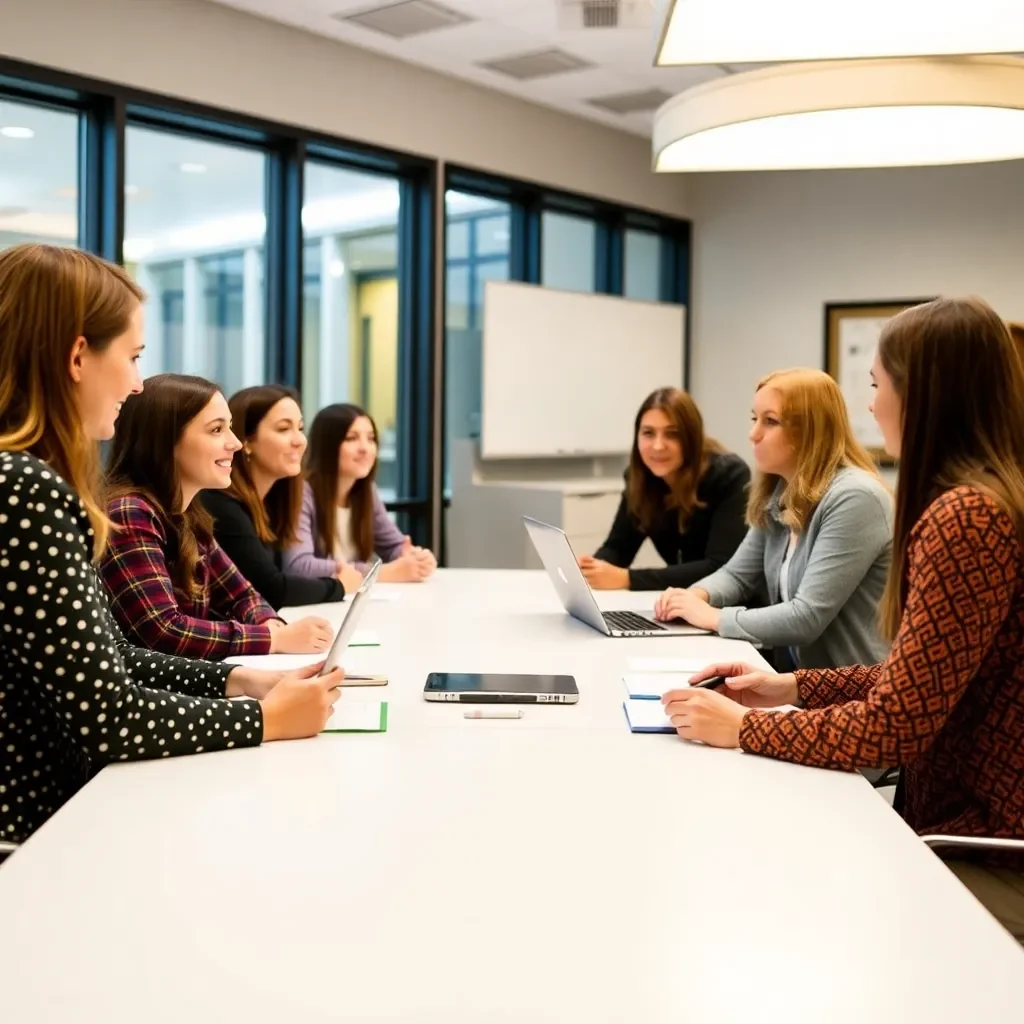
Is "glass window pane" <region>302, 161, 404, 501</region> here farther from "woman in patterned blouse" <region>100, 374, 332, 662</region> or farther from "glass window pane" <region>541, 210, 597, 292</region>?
"woman in patterned blouse" <region>100, 374, 332, 662</region>

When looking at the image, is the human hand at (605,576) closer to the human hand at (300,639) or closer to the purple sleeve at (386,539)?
the purple sleeve at (386,539)

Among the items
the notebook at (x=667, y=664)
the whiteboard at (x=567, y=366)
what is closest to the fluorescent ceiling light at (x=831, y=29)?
the notebook at (x=667, y=664)

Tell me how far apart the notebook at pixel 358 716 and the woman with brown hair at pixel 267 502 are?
1184 millimetres

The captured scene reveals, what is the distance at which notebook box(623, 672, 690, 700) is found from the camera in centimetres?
202

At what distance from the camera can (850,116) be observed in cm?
251

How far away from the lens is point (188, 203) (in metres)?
4.99

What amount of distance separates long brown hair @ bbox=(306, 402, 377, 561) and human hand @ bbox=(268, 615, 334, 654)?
1397mm

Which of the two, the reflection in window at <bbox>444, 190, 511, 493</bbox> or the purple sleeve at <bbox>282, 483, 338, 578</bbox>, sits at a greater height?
the reflection in window at <bbox>444, 190, 511, 493</bbox>

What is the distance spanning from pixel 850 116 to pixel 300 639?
61.6 inches

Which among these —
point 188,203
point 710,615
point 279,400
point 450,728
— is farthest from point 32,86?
point 450,728

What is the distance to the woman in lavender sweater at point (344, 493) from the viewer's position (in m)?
3.85

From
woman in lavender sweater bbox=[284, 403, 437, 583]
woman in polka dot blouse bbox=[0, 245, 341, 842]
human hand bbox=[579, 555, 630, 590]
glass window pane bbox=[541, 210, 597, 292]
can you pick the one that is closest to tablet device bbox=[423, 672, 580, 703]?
woman in polka dot blouse bbox=[0, 245, 341, 842]

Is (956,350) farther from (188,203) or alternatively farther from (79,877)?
(188,203)

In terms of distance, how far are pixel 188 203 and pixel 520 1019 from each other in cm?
457
